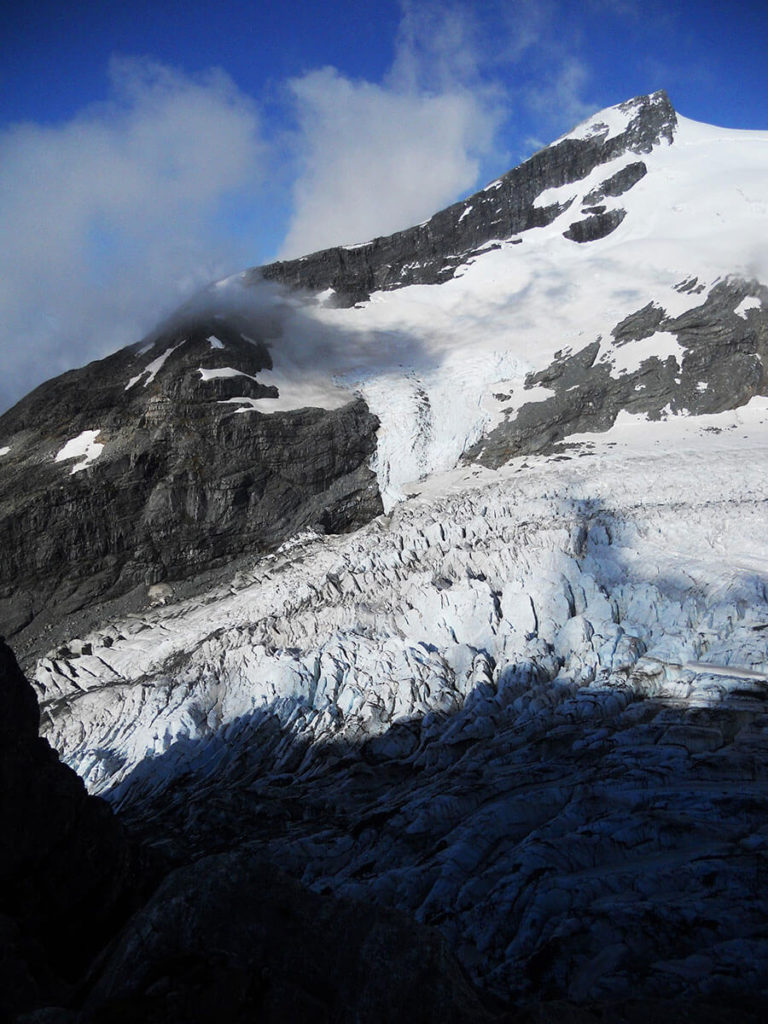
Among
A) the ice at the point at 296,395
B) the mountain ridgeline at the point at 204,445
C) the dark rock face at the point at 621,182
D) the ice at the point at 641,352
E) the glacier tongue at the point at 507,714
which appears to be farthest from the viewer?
the dark rock face at the point at 621,182

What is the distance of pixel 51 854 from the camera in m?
8.77

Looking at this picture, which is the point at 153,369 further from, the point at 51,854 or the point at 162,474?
the point at 51,854

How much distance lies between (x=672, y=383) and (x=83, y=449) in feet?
110

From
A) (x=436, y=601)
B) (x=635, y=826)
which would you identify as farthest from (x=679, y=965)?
(x=436, y=601)

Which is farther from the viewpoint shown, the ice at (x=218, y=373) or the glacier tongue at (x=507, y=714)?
the ice at (x=218, y=373)

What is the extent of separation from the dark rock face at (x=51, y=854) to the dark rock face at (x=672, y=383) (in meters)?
31.4

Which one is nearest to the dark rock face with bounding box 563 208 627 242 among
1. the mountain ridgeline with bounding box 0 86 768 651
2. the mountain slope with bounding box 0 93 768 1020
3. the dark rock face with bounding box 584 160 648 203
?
the mountain slope with bounding box 0 93 768 1020

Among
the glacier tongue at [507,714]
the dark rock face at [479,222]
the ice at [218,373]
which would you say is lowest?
the glacier tongue at [507,714]

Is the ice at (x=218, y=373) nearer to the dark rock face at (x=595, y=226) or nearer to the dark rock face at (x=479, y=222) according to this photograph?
the dark rock face at (x=479, y=222)

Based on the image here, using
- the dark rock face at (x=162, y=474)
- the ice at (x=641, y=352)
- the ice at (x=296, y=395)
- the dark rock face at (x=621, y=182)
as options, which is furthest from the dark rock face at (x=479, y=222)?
the ice at (x=641, y=352)

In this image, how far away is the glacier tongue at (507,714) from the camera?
11984 mm

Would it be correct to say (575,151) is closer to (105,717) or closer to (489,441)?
(489,441)

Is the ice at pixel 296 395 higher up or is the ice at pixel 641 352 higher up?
the ice at pixel 296 395

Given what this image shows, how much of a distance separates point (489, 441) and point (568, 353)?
9618 mm
